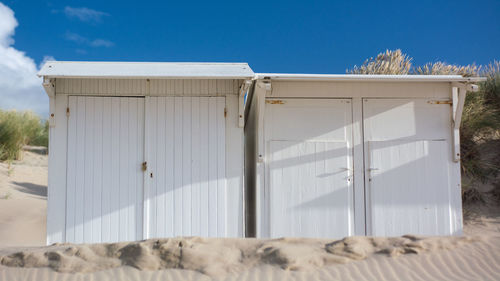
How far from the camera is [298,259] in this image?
3877mm

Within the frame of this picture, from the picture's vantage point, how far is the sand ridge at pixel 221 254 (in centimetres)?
389

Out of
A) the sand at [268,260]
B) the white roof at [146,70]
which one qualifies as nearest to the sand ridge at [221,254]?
the sand at [268,260]

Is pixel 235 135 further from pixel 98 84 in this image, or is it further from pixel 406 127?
pixel 406 127

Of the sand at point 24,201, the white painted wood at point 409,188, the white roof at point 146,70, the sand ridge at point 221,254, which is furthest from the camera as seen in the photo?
the sand at point 24,201

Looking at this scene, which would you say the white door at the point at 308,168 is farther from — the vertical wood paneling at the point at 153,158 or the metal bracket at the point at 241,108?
the vertical wood paneling at the point at 153,158

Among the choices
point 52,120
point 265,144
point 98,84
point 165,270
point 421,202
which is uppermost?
point 98,84

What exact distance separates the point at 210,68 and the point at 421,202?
3864 millimetres

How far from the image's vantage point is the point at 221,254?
4004 millimetres

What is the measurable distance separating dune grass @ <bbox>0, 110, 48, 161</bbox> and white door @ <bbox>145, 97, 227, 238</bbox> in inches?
466

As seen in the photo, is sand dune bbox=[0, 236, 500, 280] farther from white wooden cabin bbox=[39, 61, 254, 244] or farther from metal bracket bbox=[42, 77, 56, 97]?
metal bracket bbox=[42, 77, 56, 97]

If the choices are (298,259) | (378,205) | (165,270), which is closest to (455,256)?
(298,259)

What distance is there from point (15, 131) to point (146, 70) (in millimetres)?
12209

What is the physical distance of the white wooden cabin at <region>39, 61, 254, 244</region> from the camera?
6.16 meters

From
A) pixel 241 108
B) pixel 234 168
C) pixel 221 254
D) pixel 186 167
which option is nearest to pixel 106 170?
pixel 186 167
